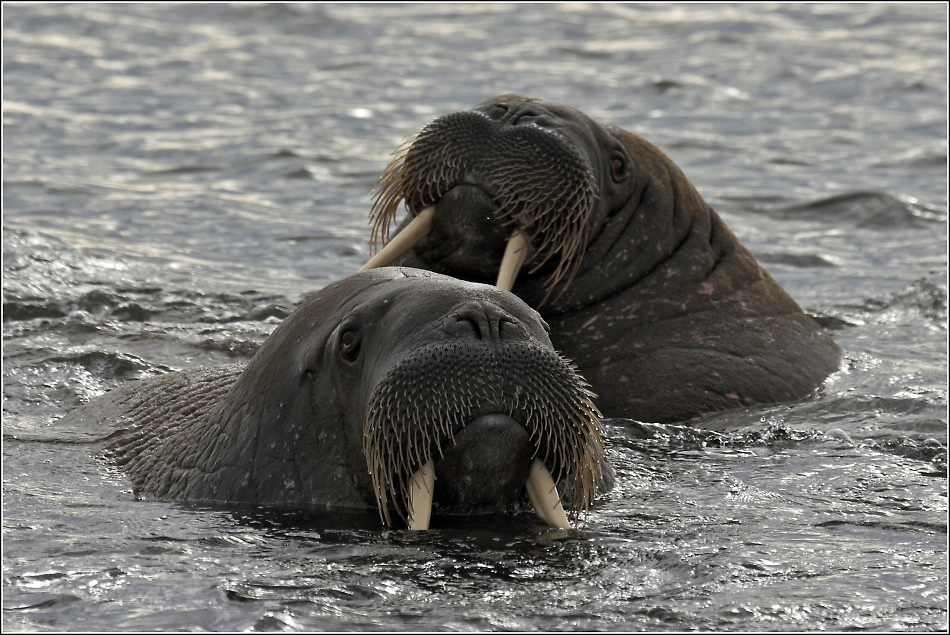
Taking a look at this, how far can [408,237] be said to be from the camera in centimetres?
773

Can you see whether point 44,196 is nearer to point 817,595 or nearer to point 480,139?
point 480,139

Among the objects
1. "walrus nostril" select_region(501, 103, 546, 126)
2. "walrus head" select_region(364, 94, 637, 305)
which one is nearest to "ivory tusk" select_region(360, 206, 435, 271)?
"walrus head" select_region(364, 94, 637, 305)

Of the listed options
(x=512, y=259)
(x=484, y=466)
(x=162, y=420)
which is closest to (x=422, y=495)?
(x=484, y=466)

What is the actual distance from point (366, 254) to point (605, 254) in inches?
225

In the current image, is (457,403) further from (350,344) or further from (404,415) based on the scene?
(350,344)

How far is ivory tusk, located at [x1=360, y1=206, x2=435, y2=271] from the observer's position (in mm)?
7703

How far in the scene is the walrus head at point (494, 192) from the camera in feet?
25.2

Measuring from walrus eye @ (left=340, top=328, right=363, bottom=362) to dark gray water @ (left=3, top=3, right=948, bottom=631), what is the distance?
62 centimetres

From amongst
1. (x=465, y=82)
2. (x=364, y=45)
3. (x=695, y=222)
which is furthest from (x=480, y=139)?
(x=364, y=45)

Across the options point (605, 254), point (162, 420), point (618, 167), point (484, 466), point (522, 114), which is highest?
point (522, 114)

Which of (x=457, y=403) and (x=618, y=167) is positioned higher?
(x=618, y=167)

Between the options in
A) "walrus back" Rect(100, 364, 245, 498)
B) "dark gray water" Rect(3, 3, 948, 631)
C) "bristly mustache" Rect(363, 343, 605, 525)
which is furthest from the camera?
"walrus back" Rect(100, 364, 245, 498)

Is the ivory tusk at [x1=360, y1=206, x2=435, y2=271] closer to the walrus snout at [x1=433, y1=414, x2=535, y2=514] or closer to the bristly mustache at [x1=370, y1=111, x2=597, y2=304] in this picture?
the bristly mustache at [x1=370, y1=111, x2=597, y2=304]

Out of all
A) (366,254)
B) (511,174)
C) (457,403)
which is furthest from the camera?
(366,254)
